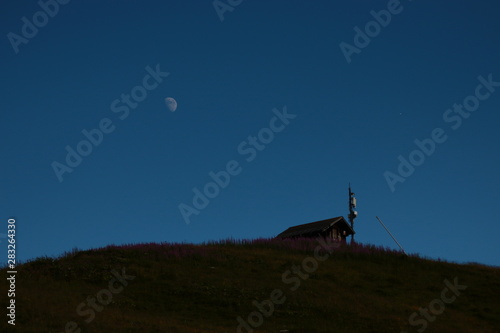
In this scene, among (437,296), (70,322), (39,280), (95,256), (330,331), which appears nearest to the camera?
(70,322)

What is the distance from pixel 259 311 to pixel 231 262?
1025 centimetres

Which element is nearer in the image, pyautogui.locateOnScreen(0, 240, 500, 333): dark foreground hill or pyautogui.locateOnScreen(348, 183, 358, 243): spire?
pyautogui.locateOnScreen(0, 240, 500, 333): dark foreground hill

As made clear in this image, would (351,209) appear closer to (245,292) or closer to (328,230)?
(328,230)

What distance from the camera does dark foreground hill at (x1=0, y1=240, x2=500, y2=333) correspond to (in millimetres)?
23672

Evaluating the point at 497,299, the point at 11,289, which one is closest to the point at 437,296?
the point at 497,299

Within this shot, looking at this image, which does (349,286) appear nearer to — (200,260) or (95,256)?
(200,260)

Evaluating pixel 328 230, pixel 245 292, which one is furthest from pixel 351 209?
pixel 245 292

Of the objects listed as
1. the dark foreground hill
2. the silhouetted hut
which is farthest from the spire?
the dark foreground hill

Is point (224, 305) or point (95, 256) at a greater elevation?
point (95, 256)

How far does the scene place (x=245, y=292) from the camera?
29.0 metres

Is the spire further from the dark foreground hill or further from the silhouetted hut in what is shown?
the dark foreground hill

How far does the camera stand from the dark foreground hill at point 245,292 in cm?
2367

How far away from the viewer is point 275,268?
3531 cm

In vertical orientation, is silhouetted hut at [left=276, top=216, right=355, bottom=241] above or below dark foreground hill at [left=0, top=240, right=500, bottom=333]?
above
